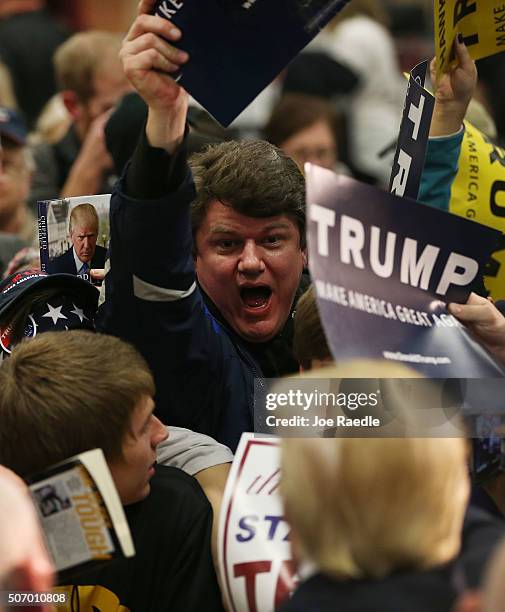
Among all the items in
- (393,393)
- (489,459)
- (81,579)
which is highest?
(393,393)

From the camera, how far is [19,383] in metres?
2.37

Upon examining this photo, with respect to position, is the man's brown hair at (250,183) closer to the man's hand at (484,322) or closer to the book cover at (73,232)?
the book cover at (73,232)

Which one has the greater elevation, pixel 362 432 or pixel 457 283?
pixel 457 283

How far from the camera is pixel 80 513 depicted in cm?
220

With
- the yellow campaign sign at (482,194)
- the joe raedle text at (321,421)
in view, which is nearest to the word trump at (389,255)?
the joe raedle text at (321,421)

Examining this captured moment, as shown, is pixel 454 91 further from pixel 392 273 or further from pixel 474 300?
pixel 392 273

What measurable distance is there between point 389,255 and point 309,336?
36cm

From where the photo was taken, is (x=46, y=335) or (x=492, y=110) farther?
(x=492, y=110)

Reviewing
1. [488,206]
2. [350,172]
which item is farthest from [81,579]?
[350,172]

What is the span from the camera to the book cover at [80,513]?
85.7 inches

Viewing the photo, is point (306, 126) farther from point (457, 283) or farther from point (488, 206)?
point (457, 283)

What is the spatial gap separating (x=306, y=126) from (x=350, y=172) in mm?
1151

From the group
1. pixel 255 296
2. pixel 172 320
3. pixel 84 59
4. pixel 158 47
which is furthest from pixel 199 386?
pixel 84 59

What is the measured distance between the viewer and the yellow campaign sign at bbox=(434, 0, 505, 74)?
9.63 ft
